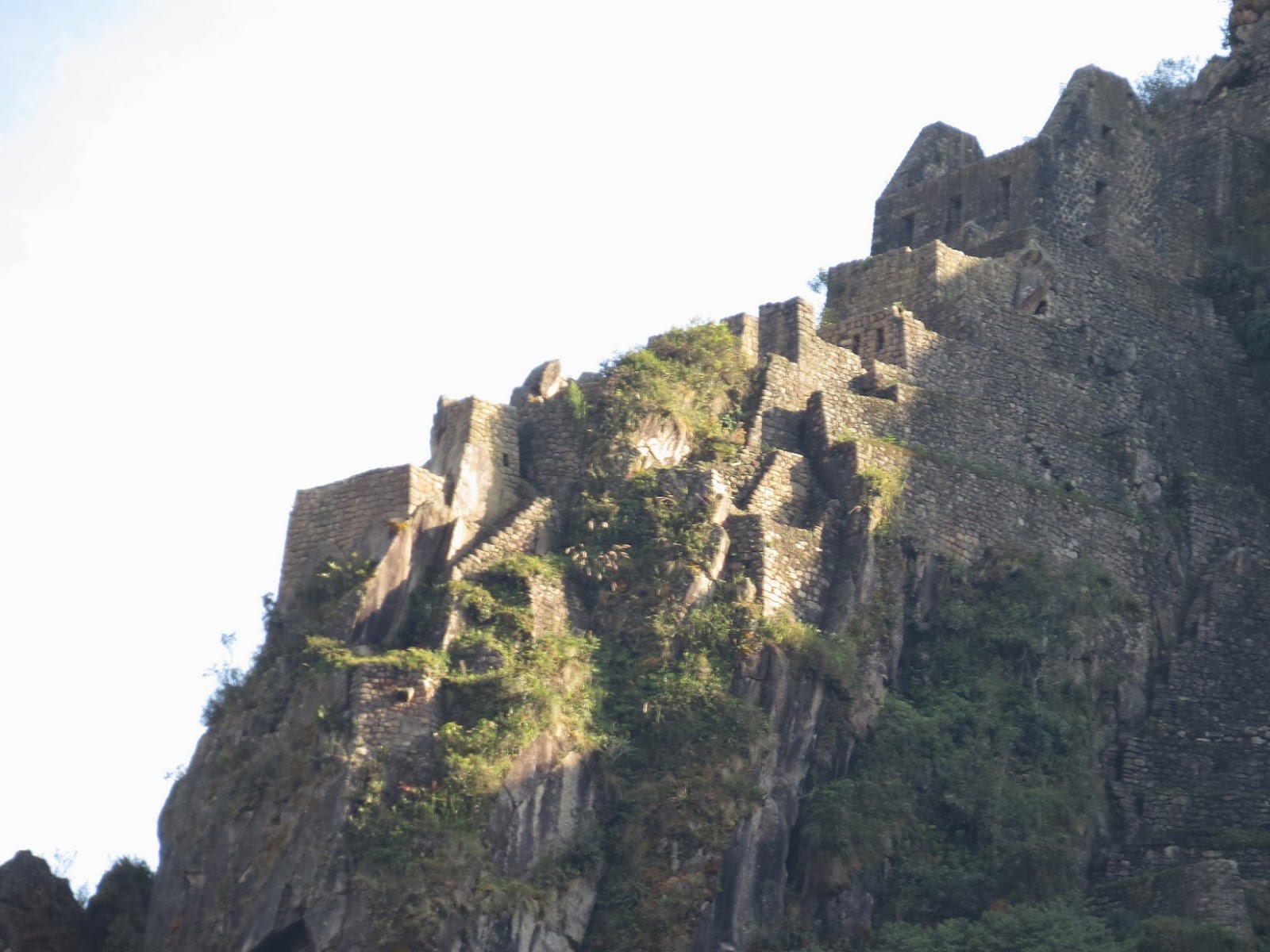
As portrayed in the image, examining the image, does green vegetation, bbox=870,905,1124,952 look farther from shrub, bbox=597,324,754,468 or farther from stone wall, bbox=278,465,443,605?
stone wall, bbox=278,465,443,605

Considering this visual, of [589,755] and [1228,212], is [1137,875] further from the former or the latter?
[1228,212]

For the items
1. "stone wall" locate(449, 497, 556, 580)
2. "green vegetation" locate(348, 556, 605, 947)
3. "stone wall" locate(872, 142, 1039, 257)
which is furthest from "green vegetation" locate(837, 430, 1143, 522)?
"stone wall" locate(872, 142, 1039, 257)

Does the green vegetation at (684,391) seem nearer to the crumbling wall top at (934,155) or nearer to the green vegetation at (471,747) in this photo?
the green vegetation at (471,747)

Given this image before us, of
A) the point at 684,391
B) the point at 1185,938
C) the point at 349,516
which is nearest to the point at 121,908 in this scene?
the point at 349,516

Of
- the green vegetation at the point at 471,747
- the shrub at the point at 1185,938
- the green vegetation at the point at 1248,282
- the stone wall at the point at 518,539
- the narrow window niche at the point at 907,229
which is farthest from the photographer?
the narrow window niche at the point at 907,229

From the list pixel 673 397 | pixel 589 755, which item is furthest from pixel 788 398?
pixel 589 755

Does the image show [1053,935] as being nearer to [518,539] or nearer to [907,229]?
[518,539]

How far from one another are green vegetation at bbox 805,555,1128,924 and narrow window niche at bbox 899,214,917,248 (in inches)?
402

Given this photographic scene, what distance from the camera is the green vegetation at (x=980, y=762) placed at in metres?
38.0

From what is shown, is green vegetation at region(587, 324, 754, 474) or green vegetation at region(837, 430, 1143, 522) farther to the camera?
green vegetation at region(837, 430, 1143, 522)

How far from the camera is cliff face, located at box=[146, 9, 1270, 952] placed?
36562mm

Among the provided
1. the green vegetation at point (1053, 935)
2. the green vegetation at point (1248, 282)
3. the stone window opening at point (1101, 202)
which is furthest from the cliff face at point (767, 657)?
the stone window opening at point (1101, 202)

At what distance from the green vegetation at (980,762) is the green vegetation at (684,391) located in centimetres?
412

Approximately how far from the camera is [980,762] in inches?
1563
